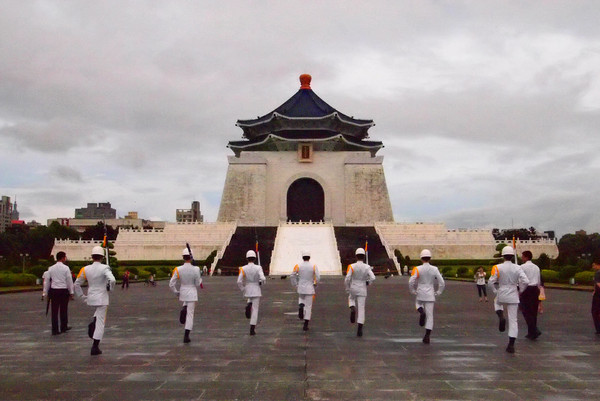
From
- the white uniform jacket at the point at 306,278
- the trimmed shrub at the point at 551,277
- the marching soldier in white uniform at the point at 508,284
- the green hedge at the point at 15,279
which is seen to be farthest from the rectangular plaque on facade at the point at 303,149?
the marching soldier in white uniform at the point at 508,284

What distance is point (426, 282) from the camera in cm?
867

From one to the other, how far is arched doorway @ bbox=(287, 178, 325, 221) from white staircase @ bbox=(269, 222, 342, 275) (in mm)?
9443

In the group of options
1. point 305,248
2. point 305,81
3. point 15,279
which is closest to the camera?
point 15,279

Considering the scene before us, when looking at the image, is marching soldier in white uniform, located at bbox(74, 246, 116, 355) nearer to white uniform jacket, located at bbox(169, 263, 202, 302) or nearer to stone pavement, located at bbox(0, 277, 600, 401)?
stone pavement, located at bbox(0, 277, 600, 401)

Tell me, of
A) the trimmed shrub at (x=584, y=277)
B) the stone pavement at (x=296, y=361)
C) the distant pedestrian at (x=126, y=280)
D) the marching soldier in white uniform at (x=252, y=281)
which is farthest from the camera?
the distant pedestrian at (x=126, y=280)

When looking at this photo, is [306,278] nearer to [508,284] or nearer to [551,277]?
[508,284]

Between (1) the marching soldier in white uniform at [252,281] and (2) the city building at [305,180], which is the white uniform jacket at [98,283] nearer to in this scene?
(1) the marching soldier in white uniform at [252,281]

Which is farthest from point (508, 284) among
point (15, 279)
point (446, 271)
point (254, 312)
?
point (446, 271)

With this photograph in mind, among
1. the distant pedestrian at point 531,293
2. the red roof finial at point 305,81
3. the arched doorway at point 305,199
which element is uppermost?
the red roof finial at point 305,81

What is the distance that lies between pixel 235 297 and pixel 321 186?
35.3 metres

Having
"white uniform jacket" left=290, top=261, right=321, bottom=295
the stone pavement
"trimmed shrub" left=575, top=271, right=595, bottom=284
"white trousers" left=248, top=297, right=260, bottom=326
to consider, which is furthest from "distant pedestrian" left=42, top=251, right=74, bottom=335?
"trimmed shrub" left=575, top=271, right=595, bottom=284

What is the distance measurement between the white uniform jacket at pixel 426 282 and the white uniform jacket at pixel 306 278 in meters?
1.78

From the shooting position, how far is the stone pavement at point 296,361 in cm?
541

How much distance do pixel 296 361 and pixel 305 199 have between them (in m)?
45.8
